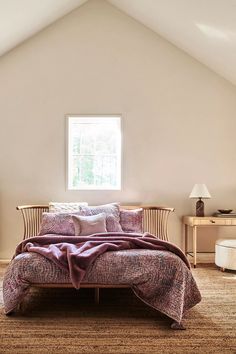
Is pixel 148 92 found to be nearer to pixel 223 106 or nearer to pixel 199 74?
pixel 199 74

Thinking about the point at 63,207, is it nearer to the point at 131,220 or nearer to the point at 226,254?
the point at 131,220

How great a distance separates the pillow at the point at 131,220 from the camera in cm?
477

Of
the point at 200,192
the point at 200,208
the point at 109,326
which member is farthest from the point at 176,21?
the point at 109,326

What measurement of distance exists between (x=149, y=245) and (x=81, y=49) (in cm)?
351

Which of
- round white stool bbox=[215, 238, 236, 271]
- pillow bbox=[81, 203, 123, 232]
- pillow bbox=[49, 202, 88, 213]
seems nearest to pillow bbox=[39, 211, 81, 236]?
pillow bbox=[81, 203, 123, 232]

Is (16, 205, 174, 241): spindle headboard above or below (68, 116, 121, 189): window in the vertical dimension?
below

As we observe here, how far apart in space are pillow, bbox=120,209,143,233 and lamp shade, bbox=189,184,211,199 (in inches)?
34.9

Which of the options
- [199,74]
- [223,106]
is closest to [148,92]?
[199,74]

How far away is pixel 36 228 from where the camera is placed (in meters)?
5.43

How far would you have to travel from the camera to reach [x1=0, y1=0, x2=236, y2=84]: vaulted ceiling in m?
4.24

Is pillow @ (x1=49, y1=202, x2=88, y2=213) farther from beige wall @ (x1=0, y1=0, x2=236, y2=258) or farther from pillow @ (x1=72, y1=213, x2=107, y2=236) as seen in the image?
pillow @ (x1=72, y1=213, x2=107, y2=236)

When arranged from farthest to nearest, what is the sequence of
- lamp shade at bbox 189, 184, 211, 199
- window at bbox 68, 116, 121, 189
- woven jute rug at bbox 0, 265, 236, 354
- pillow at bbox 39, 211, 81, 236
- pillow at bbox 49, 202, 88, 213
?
window at bbox 68, 116, 121, 189, lamp shade at bbox 189, 184, 211, 199, pillow at bbox 49, 202, 88, 213, pillow at bbox 39, 211, 81, 236, woven jute rug at bbox 0, 265, 236, 354

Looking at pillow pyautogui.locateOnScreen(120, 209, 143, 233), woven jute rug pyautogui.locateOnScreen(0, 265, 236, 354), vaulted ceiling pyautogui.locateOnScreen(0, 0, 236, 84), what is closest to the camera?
woven jute rug pyautogui.locateOnScreen(0, 265, 236, 354)

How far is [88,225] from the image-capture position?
14.4 feet
